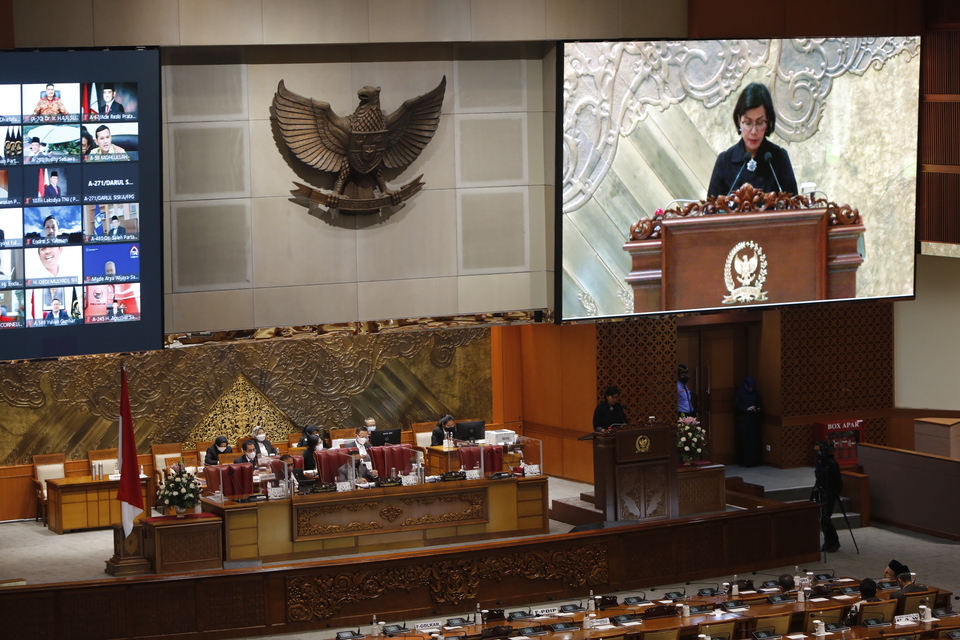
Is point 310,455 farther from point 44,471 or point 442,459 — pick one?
point 44,471

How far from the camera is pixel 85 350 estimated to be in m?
13.1

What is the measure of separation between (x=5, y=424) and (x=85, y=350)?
14.4 ft

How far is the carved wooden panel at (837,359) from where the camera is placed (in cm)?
1941

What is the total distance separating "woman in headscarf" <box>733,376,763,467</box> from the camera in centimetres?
1938

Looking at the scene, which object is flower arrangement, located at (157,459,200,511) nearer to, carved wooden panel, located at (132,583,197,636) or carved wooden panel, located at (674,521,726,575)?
carved wooden panel, located at (132,583,197,636)

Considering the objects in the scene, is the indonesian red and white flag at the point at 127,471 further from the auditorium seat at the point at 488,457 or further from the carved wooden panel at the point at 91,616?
the auditorium seat at the point at 488,457

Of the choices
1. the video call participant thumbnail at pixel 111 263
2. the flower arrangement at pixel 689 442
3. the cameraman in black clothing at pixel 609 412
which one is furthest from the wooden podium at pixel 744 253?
the video call participant thumbnail at pixel 111 263

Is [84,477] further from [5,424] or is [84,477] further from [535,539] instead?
[535,539]

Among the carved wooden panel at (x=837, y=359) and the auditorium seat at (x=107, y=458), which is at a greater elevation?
the carved wooden panel at (x=837, y=359)

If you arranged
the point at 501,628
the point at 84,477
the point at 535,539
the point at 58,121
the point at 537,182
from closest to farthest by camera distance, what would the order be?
1. the point at 501,628
2. the point at 58,121
3. the point at 535,539
4. the point at 537,182
5. the point at 84,477

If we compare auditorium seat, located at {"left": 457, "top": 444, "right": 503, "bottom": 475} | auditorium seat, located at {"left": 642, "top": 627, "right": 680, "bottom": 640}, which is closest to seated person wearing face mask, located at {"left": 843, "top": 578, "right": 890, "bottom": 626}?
auditorium seat, located at {"left": 642, "top": 627, "right": 680, "bottom": 640}

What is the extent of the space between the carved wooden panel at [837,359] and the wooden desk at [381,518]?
19.0 feet

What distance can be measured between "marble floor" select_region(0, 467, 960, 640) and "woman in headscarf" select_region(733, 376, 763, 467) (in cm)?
286

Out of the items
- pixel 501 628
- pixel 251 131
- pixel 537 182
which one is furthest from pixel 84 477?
pixel 501 628
